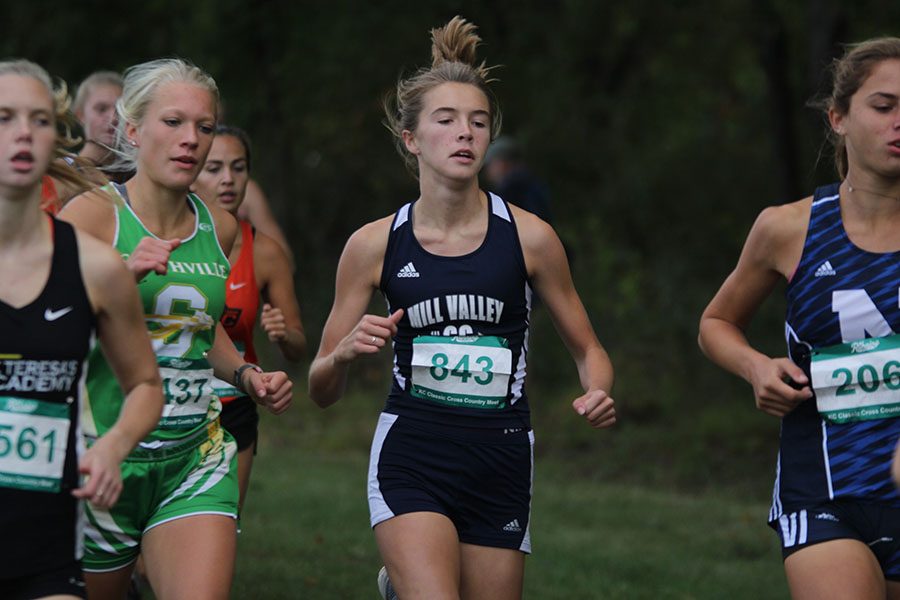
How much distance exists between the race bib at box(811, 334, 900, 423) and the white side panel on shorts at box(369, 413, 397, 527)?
146 cm

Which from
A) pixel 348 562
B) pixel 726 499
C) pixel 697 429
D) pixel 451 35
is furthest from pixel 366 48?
pixel 451 35

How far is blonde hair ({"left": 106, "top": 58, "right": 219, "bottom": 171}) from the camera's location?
16.5 feet

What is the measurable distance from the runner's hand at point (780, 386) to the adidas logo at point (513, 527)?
3.27 feet

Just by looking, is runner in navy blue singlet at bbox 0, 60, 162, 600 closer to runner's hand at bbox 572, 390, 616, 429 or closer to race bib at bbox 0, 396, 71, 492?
race bib at bbox 0, 396, 71, 492

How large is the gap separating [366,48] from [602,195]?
4073 mm

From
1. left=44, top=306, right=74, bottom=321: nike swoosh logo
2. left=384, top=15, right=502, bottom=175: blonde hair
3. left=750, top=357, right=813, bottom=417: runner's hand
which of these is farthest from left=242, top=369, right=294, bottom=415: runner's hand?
left=750, top=357, right=813, bottom=417: runner's hand

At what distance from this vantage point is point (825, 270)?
4.55 meters

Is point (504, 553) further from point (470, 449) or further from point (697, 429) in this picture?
point (697, 429)

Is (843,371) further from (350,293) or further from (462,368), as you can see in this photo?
(350,293)

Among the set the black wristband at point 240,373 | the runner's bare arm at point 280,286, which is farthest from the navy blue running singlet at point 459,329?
the runner's bare arm at point 280,286

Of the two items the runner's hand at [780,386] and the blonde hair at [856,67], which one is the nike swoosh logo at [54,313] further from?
the blonde hair at [856,67]

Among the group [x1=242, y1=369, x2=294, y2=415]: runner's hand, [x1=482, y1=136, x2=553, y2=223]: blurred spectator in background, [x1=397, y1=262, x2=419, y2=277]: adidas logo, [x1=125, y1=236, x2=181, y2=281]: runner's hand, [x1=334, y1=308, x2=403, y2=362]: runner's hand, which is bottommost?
[x1=242, y1=369, x2=294, y2=415]: runner's hand

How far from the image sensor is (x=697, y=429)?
13.4 metres

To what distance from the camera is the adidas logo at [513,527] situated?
5.03 meters
